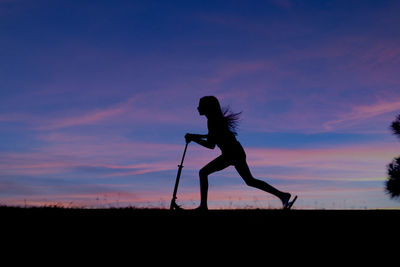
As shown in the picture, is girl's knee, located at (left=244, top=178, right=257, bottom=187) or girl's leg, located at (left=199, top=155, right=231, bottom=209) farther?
girl's knee, located at (left=244, top=178, right=257, bottom=187)

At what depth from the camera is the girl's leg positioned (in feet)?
30.6

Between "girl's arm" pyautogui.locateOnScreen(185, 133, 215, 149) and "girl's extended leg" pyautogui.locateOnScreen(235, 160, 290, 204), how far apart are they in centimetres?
74

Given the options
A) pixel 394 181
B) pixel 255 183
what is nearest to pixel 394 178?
pixel 394 181

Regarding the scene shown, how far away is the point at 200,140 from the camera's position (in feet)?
30.9

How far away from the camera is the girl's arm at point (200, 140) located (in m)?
9.30
